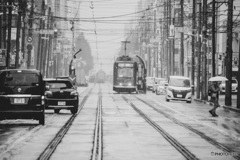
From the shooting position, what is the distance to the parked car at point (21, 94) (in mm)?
21516

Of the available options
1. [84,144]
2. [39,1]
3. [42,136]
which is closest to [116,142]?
[84,144]

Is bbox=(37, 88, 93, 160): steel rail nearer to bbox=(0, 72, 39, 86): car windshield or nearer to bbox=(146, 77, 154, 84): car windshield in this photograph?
bbox=(0, 72, 39, 86): car windshield

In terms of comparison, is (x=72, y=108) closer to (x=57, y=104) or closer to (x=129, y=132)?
(x=57, y=104)

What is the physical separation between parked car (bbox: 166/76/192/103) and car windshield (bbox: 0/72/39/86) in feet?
85.4

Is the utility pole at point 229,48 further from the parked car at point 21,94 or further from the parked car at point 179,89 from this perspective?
the parked car at point 21,94

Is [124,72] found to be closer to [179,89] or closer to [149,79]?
[149,79]

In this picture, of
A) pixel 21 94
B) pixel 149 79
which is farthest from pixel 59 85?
pixel 149 79

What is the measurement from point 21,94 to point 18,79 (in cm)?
56

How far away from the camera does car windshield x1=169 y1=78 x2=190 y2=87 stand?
48.2 meters

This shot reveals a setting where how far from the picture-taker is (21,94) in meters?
21.7

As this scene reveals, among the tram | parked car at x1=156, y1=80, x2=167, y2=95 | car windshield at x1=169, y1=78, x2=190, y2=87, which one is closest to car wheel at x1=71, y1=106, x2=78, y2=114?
car windshield at x1=169, y1=78, x2=190, y2=87

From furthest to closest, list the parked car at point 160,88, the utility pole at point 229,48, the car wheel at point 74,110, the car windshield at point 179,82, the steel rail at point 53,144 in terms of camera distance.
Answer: the parked car at point 160,88
the car windshield at point 179,82
the utility pole at point 229,48
the car wheel at point 74,110
the steel rail at point 53,144

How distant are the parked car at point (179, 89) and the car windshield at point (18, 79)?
26.0 meters

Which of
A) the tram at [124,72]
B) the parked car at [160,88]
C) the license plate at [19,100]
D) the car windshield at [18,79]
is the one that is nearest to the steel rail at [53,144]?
the license plate at [19,100]
